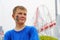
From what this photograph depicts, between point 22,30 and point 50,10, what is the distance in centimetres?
154

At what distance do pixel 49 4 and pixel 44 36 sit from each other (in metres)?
0.44

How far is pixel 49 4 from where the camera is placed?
7.89 ft

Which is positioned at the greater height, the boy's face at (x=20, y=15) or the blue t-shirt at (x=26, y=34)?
the boy's face at (x=20, y=15)

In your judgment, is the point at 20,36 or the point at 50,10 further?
the point at 50,10

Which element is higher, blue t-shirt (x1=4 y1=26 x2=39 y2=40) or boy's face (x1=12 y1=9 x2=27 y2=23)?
boy's face (x1=12 y1=9 x2=27 y2=23)

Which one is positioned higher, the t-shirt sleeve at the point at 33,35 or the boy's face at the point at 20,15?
the boy's face at the point at 20,15

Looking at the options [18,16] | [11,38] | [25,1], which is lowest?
[11,38]

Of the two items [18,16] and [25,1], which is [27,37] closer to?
[18,16]

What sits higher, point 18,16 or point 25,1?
point 25,1

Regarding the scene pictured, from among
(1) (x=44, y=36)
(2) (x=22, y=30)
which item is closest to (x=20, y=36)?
(2) (x=22, y=30)

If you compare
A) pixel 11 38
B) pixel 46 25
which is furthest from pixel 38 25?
pixel 11 38

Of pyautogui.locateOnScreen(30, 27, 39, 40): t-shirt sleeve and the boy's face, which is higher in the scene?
Result: the boy's face

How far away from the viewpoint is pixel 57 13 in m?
2.35

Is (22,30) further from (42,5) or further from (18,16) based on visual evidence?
(42,5)
